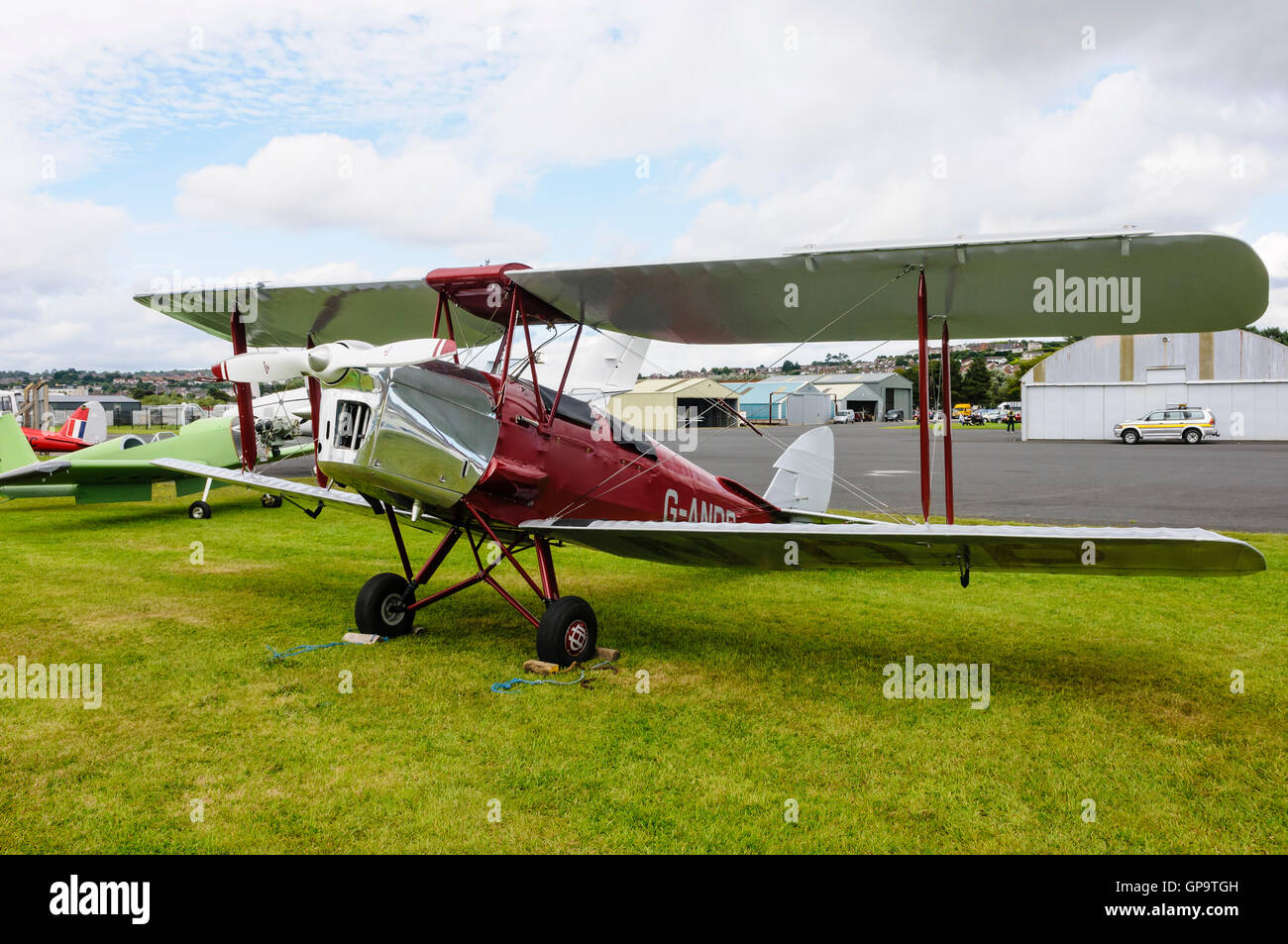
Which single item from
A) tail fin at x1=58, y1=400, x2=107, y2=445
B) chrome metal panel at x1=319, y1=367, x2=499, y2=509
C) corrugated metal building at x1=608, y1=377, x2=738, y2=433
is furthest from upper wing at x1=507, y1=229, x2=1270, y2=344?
tail fin at x1=58, y1=400, x2=107, y2=445

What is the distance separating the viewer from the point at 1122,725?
4.50 metres

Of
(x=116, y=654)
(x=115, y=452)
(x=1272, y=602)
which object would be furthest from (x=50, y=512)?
(x=1272, y=602)

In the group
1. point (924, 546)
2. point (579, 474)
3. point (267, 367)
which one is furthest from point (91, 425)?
point (924, 546)

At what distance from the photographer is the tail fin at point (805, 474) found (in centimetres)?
869

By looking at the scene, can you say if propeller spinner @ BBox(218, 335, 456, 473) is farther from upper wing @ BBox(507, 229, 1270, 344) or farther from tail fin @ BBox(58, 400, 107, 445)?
tail fin @ BBox(58, 400, 107, 445)

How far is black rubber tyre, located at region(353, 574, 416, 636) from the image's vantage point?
621 cm

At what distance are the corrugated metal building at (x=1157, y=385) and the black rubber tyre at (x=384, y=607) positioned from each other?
3477 centimetres

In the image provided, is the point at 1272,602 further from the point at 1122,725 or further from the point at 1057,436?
the point at 1057,436

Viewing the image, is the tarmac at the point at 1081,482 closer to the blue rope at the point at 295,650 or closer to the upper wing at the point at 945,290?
the upper wing at the point at 945,290

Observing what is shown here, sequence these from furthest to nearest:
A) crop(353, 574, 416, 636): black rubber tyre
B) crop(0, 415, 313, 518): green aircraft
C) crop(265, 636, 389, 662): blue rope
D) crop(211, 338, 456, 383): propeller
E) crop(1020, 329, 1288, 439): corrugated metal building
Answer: crop(1020, 329, 1288, 439): corrugated metal building
crop(0, 415, 313, 518): green aircraft
crop(353, 574, 416, 636): black rubber tyre
crop(265, 636, 389, 662): blue rope
crop(211, 338, 456, 383): propeller

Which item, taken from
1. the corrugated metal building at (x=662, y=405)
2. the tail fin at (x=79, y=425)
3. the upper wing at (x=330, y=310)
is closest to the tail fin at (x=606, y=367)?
the corrugated metal building at (x=662, y=405)

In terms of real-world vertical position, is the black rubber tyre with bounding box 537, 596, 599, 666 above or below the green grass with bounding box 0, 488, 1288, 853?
above

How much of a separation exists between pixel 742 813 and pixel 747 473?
57.1 feet

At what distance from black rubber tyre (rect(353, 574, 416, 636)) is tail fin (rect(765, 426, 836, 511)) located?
3950 millimetres
